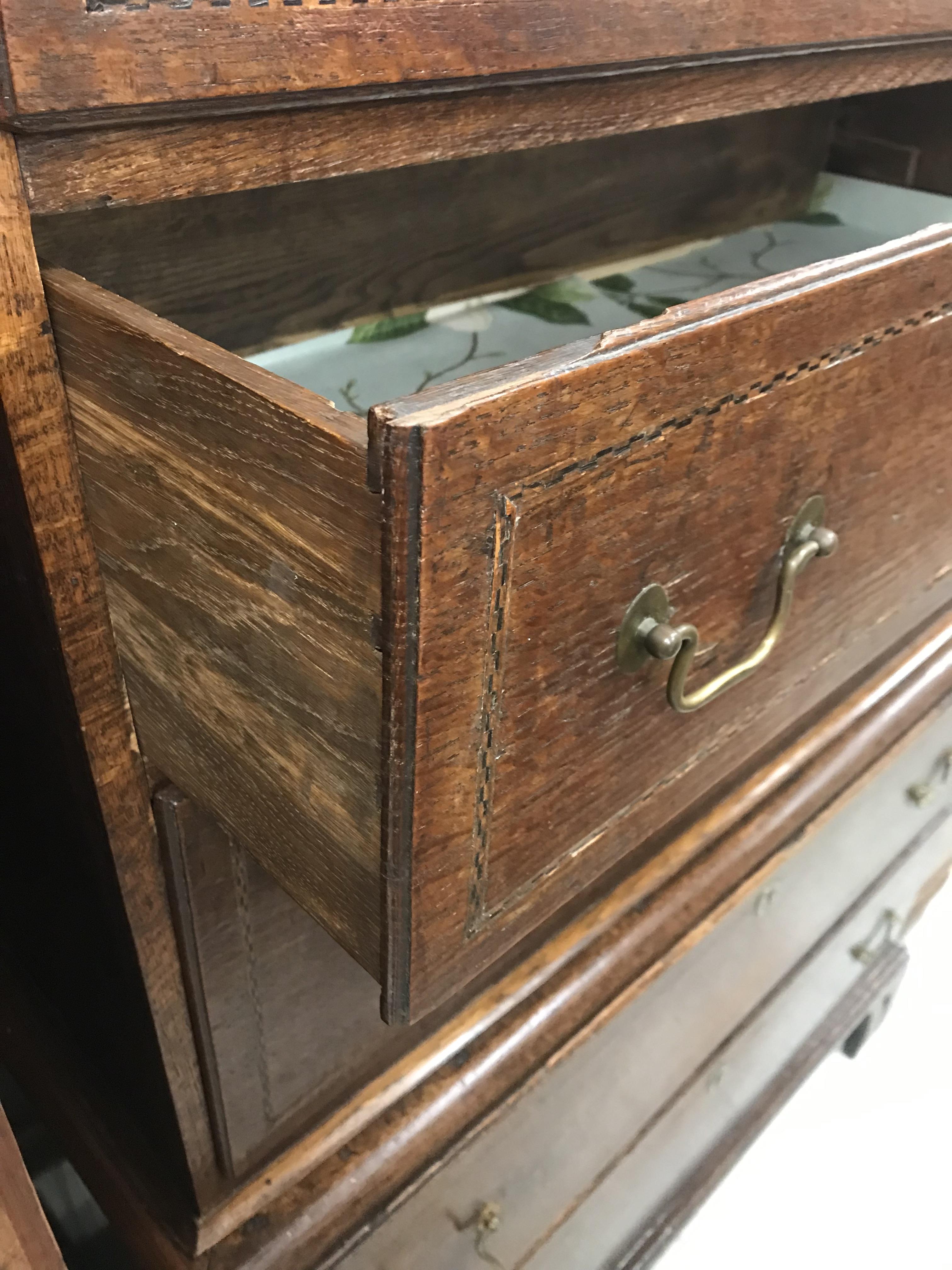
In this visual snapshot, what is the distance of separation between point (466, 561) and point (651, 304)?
0.51m

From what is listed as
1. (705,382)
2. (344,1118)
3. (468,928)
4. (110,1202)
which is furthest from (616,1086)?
(705,382)

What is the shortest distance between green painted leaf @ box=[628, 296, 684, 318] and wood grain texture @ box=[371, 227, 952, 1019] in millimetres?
273

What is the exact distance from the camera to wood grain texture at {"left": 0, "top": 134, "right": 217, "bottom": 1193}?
284 millimetres

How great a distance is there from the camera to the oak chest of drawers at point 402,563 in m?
0.25

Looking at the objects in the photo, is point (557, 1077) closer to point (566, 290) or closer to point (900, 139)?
point (566, 290)

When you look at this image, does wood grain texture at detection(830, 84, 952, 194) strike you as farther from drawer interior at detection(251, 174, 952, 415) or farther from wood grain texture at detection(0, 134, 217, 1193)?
wood grain texture at detection(0, 134, 217, 1193)

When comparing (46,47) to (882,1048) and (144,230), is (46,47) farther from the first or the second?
(882,1048)

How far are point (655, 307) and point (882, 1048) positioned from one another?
3.28ft

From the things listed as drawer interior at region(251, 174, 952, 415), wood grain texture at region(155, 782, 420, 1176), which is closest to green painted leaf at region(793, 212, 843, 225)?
drawer interior at region(251, 174, 952, 415)

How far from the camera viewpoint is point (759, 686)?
0.44 meters

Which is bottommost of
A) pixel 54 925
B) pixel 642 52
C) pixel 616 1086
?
pixel 616 1086

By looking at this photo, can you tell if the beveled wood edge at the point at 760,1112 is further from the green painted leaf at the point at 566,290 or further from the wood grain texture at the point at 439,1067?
the green painted leaf at the point at 566,290

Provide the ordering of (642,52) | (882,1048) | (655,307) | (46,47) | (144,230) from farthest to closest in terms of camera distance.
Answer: (882,1048) → (655,307) → (144,230) → (642,52) → (46,47)

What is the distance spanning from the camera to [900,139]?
2.76 ft
